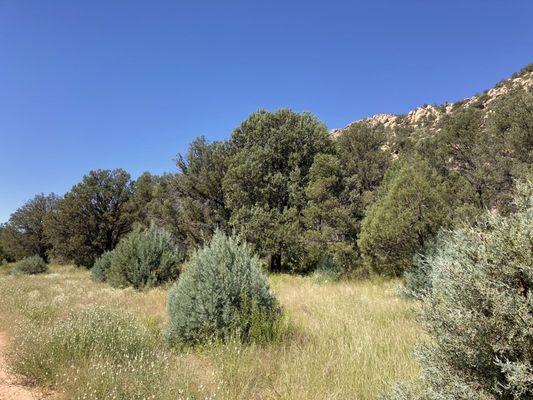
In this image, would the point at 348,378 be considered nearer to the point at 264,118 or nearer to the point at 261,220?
the point at 261,220

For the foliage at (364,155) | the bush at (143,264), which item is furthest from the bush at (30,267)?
the foliage at (364,155)

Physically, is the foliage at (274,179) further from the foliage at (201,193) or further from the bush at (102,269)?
the bush at (102,269)

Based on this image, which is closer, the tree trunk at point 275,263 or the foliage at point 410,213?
the foliage at point 410,213

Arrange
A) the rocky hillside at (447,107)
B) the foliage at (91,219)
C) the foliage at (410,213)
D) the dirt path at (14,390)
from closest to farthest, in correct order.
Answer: the dirt path at (14,390)
the foliage at (410,213)
the foliage at (91,219)
the rocky hillside at (447,107)

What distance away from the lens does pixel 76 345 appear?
218 inches

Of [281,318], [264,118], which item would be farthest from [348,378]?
[264,118]

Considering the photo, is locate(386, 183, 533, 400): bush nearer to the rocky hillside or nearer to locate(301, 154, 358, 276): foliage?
locate(301, 154, 358, 276): foliage

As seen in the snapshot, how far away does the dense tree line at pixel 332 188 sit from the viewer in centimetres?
1121

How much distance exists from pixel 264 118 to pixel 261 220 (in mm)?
7301

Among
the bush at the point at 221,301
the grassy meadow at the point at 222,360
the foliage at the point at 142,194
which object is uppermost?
the foliage at the point at 142,194

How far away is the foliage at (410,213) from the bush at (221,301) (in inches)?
219

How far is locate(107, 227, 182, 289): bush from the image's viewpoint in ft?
49.0

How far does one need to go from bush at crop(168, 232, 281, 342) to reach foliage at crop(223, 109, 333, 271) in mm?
14032

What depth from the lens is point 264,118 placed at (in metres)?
24.0
